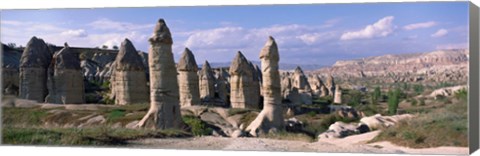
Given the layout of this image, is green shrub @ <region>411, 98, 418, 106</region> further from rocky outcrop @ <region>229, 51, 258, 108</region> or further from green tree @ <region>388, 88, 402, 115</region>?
rocky outcrop @ <region>229, 51, 258, 108</region>

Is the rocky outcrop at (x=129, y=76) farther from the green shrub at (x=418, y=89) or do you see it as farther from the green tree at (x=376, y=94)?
the green tree at (x=376, y=94)

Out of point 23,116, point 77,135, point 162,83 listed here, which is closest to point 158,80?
point 162,83

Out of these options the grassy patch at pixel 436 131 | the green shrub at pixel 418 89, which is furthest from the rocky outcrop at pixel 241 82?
the grassy patch at pixel 436 131

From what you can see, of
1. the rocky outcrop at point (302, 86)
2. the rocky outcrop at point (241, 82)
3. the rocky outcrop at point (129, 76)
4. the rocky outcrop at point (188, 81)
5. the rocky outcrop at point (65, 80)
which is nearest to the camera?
the rocky outcrop at point (129, 76)

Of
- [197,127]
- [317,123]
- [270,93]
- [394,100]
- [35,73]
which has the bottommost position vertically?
[317,123]

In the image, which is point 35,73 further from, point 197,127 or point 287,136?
point 287,136

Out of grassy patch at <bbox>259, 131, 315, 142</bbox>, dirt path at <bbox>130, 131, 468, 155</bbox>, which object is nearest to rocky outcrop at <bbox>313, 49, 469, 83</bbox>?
dirt path at <bbox>130, 131, 468, 155</bbox>
